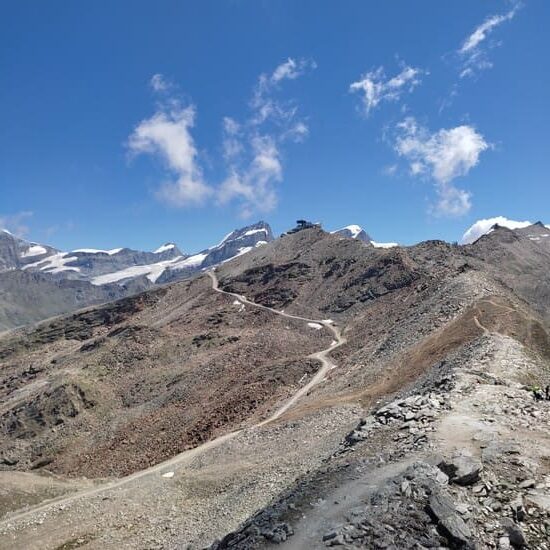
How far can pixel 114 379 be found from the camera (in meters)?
93.3

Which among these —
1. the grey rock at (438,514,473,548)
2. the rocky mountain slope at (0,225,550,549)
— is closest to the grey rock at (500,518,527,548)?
the rocky mountain slope at (0,225,550,549)

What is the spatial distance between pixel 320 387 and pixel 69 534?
3638 cm

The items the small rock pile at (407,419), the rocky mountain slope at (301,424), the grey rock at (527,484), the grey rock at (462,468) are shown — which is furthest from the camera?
the small rock pile at (407,419)

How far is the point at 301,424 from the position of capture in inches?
1873

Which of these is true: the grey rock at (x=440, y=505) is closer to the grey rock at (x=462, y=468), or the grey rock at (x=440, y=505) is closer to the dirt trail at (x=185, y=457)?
the grey rock at (x=462, y=468)

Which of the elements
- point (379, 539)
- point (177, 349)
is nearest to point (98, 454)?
point (177, 349)

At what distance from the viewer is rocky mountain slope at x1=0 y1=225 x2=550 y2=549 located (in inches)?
765

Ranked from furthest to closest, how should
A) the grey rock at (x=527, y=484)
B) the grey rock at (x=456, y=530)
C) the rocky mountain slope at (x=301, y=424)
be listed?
1. the grey rock at (x=527, y=484)
2. the rocky mountain slope at (x=301, y=424)
3. the grey rock at (x=456, y=530)

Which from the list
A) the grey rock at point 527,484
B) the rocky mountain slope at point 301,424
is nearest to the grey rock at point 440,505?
the rocky mountain slope at point 301,424

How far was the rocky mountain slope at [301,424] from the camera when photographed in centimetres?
1944

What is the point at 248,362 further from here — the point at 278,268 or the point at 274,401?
the point at 278,268

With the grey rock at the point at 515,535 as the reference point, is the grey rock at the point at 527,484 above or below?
above

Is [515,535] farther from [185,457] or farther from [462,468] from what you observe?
[185,457]

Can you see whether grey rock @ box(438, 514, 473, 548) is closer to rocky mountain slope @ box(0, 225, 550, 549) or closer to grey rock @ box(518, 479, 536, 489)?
rocky mountain slope @ box(0, 225, 550, 549)
